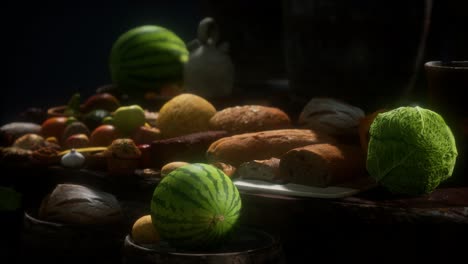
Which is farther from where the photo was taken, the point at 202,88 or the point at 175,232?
the point at 202,88

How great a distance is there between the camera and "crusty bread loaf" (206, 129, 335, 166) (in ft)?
10.3

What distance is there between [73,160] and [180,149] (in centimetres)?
45

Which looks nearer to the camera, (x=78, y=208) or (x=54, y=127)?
(x=78, y=208)

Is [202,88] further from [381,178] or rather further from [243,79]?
[381,178]

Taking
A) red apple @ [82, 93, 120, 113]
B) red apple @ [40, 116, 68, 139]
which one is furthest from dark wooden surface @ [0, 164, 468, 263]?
red apple @ [82, 93, 120, 113]

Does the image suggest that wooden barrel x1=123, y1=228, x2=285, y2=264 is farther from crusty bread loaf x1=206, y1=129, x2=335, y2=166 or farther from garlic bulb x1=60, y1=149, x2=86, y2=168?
garlic bulb x1=60, y1=149, x2=86, y2=168

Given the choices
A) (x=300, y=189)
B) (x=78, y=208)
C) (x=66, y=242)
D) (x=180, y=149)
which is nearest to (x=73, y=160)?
(x=180, y=149)

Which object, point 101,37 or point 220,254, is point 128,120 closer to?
point 220,254

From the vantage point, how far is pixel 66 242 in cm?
269

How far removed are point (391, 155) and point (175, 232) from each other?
0.75 m

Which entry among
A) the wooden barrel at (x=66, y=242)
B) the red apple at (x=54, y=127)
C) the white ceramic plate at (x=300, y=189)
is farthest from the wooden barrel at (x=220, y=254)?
the red apple at (x=54, y=127)

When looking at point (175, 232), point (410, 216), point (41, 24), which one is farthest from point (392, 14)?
point (41, 24)

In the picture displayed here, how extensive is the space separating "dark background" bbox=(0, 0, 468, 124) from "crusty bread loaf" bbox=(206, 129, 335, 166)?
1.14 metres

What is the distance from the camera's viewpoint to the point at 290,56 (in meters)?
3.83
